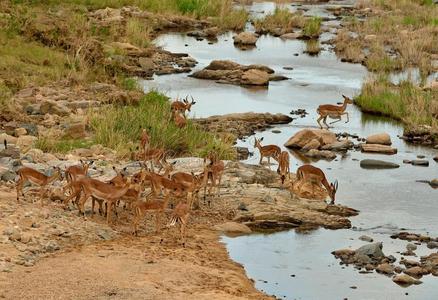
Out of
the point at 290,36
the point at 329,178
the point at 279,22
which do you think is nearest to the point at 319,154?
the point at 329,178

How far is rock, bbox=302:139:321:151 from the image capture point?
72.5 feet

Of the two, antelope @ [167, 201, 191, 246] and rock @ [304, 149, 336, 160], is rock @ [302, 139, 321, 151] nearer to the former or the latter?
rock @ [304, 149, 336, 160]

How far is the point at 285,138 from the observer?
23109mm

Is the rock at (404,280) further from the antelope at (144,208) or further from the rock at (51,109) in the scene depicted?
the rock at (51,109)

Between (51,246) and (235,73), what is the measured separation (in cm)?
1845

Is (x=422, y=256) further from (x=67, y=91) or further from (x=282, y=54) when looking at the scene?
(x=282, y=54)

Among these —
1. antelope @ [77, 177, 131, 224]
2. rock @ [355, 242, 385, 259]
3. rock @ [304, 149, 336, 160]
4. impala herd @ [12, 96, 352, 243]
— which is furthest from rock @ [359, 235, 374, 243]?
rock @ [304, 149, 336, 160]

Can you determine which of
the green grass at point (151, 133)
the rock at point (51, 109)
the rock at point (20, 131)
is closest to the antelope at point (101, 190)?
the green grass at point (151, 133)

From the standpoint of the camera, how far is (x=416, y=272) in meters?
13.7

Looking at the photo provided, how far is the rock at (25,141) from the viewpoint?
18.0 m

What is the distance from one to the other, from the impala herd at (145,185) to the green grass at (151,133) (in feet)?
2.88

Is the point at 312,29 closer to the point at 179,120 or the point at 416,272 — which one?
the point at 179,120

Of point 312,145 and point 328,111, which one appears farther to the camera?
point 328,111

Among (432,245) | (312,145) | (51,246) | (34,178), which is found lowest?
(312,145)
